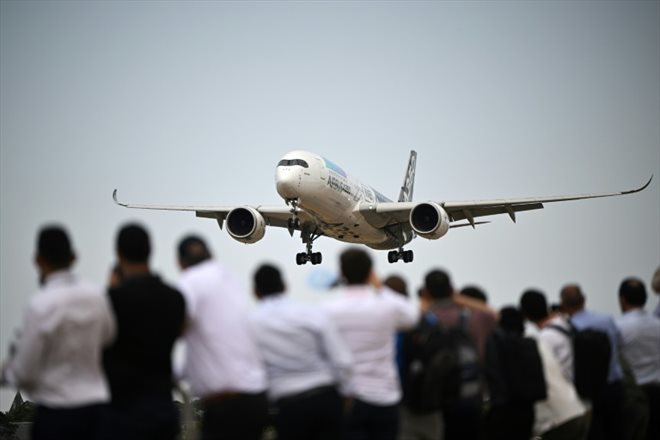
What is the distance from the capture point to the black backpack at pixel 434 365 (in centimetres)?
823

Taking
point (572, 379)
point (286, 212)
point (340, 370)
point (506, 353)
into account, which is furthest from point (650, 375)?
point (286, 212)

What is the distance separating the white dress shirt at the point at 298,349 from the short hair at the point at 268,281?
0.25m

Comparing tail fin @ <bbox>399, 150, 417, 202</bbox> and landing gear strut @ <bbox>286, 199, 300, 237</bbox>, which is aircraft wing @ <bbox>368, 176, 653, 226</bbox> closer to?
landing gear strut @ <bbox>286, 199, 300, 237</bbox>

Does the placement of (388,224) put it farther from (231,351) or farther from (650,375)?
(231,351)

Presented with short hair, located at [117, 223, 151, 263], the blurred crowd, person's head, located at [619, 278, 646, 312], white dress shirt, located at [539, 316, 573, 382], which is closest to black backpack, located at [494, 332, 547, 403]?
the blurred crowd

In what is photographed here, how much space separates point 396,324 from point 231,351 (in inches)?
58.0

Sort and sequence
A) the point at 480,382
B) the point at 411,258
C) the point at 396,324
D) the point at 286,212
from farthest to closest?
the point at 411,258 → the point at 286,212 → the point at 480,382 → the point at 396,324

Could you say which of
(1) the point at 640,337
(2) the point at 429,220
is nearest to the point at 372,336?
(1) the point at 640,337

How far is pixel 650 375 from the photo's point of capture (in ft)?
36.6

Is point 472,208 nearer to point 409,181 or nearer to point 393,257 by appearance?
point 393,257

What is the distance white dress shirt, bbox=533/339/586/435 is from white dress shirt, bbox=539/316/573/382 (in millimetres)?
61

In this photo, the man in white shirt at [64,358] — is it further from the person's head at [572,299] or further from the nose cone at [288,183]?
the nose cone at [288,183]

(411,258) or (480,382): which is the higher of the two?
(411,258)

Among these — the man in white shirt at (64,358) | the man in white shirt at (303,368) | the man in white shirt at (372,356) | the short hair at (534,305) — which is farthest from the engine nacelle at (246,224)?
the man in white shirt at (64,358)
